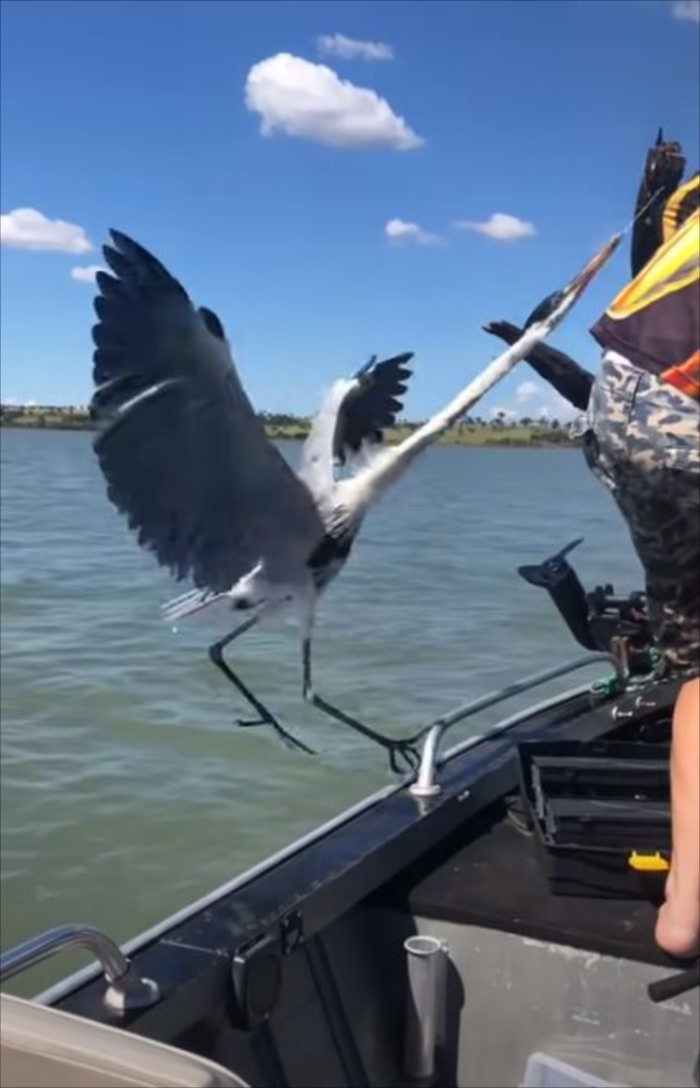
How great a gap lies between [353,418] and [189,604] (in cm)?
41

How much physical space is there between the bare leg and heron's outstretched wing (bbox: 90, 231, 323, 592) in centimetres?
65

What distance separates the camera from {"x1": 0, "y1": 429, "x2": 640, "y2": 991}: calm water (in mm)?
6148

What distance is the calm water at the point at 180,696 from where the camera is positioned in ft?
20.2

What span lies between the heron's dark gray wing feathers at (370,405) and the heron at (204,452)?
0.06 meters

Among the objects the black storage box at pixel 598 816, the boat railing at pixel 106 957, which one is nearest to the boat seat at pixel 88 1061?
the boat railing at pixel 106 957

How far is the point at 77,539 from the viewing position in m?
18.6

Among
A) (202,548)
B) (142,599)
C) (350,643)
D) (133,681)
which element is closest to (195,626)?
(202,548)

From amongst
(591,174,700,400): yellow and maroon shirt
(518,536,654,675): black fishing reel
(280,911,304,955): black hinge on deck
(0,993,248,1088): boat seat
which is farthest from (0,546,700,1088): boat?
(591,174,700,400): yellow and maroon shirt

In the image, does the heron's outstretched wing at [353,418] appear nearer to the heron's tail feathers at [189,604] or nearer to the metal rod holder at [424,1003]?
the heron's tail feathers at [189,604]

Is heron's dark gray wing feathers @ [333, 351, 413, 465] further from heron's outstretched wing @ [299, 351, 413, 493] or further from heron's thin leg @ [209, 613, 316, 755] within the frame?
heron's thin leg @ [209, 613, 316, 755]

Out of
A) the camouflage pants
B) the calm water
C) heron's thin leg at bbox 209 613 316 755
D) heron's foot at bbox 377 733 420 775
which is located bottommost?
the calm water

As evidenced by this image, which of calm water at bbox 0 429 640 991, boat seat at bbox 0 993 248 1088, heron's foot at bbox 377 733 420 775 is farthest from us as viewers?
calm water at bbox 0 429 640 991

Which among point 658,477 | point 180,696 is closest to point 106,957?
point 658,477

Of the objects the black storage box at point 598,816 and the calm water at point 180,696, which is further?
the calm water at point 180,696
